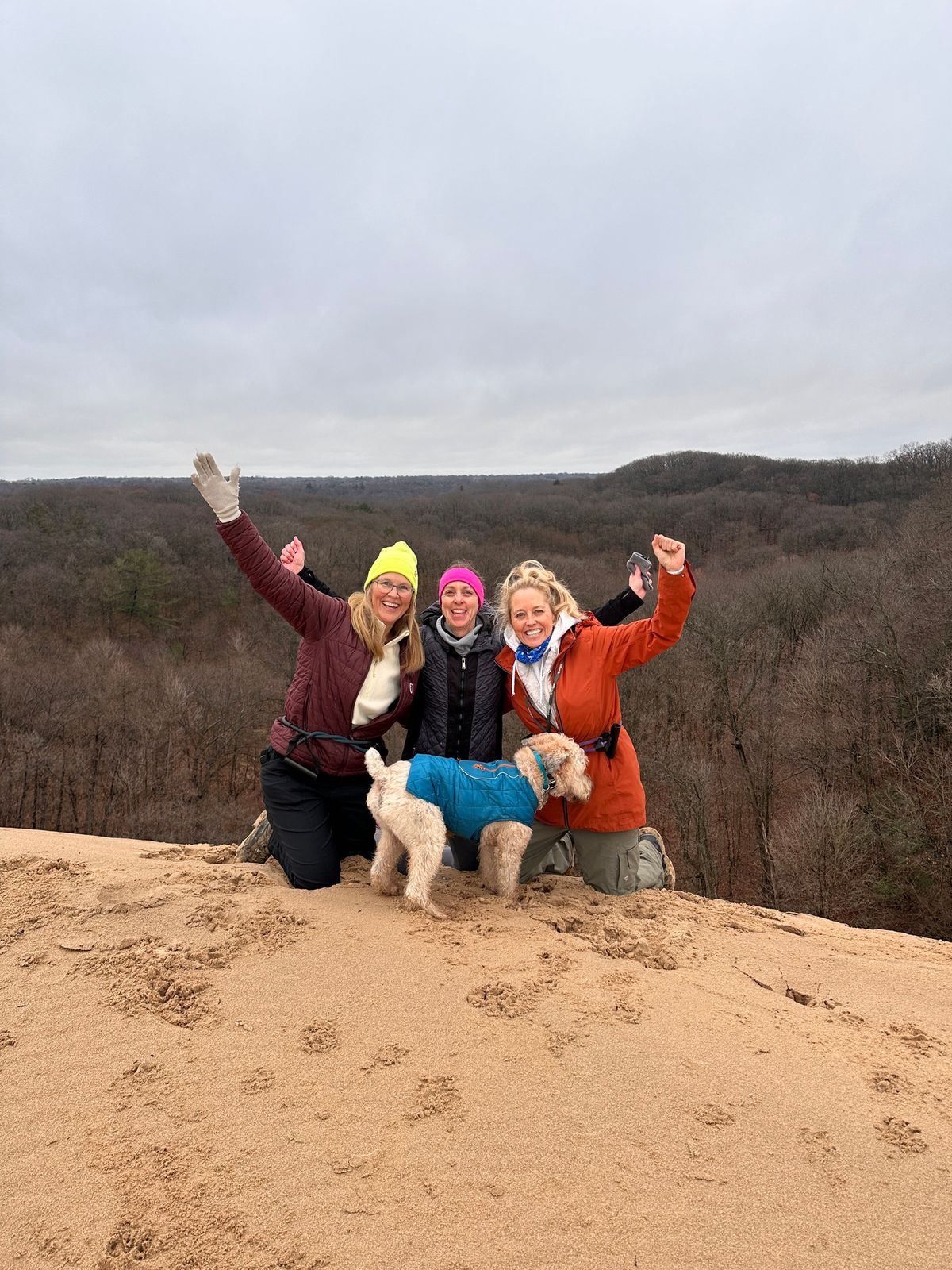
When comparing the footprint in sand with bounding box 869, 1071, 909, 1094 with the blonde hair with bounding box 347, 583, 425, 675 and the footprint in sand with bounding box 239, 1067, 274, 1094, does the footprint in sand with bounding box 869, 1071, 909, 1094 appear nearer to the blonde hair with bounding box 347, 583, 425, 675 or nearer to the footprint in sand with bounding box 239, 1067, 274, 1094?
the footprint in sand with bounding box 239, 1067, 274, 1094

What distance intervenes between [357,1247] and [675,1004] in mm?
2030

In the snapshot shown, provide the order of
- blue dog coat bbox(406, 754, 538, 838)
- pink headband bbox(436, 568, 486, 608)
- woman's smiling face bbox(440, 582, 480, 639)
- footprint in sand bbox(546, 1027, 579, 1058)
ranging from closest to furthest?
footprint in sand bbox(546, 1027, 579, 1058)
blue dog coat bbox(406, 754, 538, 838)
woman's smiling face bbox(440, 582, 480, 639)
pink headband bbox(436, 568, 486, 608)

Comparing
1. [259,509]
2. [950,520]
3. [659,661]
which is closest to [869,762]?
[659,661]

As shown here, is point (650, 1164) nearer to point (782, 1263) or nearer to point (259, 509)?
point (782, 1263)

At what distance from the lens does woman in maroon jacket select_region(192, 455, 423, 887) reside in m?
5.35

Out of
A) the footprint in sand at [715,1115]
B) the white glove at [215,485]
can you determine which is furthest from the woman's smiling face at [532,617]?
the footprint in sand at [715,1115]

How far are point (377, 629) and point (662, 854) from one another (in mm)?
3432

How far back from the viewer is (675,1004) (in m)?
3.66

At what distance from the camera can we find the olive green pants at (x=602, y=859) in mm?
5559

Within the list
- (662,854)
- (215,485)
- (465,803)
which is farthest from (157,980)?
(662,854)

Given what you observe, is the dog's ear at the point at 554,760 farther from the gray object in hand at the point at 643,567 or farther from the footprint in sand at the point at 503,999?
the footprint in sand at the point at 503,999

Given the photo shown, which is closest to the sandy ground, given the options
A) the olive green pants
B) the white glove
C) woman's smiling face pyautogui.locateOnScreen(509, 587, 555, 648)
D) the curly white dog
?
the curly white dog

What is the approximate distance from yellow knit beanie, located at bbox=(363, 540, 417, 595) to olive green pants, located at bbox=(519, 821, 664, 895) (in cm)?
A: 230

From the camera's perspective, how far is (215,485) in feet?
15.9
